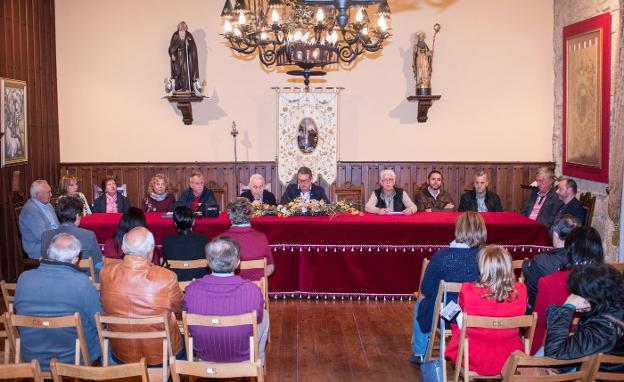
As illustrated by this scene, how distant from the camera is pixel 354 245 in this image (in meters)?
7.18

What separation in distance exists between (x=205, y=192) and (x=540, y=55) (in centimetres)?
558

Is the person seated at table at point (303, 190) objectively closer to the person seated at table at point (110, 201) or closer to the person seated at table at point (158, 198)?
the person seated at table at point (158, 198)

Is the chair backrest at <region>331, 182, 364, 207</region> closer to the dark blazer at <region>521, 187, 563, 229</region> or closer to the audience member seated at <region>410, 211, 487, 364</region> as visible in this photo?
the dark blazer at <region>521, 187, 563, 229</region>

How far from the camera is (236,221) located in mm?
5930

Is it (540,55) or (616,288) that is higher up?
(540,55)

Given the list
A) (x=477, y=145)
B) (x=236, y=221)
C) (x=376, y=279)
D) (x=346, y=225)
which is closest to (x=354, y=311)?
(x=376, y=279)

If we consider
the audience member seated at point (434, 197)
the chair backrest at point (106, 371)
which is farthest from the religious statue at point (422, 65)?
the chair backrest at point (106, 371)

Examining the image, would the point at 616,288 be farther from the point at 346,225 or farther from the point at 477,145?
the point at 477,145

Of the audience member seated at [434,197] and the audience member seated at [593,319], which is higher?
the audience member seated at [434,197]

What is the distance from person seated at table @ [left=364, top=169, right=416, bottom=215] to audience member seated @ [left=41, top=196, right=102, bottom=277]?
10.9 ft

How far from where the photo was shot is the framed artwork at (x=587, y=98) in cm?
857

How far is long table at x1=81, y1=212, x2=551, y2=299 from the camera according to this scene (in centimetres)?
712

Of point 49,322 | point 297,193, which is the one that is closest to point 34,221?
point 297,193

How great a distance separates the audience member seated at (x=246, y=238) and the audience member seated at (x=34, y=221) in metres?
2.60
